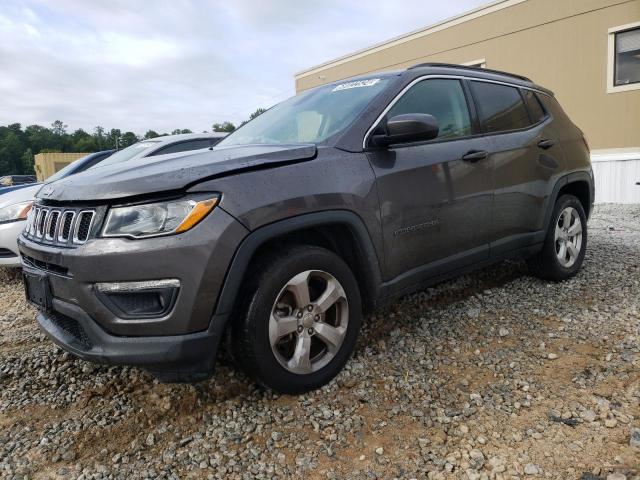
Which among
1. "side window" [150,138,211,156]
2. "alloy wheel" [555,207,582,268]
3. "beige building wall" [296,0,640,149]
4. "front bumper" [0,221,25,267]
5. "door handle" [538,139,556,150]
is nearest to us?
"door handle" [538,139,556,150]

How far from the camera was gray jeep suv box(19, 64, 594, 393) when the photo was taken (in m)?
2.04

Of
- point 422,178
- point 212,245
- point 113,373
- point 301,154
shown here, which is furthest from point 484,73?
point 113,373

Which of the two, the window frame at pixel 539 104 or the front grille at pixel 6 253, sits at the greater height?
the window frame at pixel 539 104

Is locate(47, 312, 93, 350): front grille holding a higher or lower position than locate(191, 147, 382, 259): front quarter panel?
lower

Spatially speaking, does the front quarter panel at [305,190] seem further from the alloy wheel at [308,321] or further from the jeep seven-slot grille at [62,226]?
the jeep seven-slot grille at [62,226]

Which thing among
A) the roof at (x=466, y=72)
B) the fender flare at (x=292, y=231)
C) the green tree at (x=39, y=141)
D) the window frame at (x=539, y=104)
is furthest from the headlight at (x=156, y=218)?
the green tree at (x=39, y=141)

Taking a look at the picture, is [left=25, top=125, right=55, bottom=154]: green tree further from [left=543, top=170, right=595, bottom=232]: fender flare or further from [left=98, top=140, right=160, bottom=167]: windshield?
[left=543, top=170, right=595, bottom=232]: fender flare

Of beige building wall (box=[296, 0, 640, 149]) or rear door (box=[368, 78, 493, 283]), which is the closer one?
rear door (box=[368, 78, 493, 283])

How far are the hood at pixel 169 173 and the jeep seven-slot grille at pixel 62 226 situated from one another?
0.07 meters

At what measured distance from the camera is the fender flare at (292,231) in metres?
2.11

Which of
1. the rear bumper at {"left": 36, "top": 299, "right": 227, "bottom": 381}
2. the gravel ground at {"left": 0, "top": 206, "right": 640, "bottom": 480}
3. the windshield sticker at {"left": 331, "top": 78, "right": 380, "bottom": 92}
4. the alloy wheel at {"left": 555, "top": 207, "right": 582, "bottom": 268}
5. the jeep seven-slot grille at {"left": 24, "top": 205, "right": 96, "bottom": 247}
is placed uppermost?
the windshield sticker at {"left": 331, "top": 78, "right": 380, "bottom": 92}

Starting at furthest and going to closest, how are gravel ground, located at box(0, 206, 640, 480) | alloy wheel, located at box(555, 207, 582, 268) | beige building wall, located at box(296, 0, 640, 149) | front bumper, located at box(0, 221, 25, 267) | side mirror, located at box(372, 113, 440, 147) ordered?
beige building wall, located at box(296, 0, 640, 149), front bumper, located at box(0, 221, 25, 267), alloy wheel, located at box(555, 207, 582, 268), side mirror, located at box(372, 113, 440, 147), gravel ground, located at box(0, 206, 640, 480)

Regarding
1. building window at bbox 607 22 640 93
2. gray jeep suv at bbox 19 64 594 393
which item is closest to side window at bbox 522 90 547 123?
gray jeep suv at bbox 19 64 594 393

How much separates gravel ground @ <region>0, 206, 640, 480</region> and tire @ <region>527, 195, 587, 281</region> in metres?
0.62
